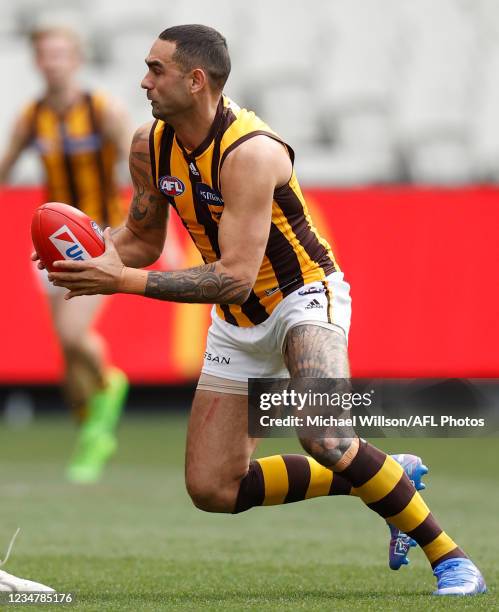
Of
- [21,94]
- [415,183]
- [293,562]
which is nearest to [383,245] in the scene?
[415,183]

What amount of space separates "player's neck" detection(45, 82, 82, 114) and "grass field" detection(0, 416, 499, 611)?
2.49 m

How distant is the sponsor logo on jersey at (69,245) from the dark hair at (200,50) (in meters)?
0.72

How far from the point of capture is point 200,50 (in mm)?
4621

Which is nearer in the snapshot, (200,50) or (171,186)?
(200,50)

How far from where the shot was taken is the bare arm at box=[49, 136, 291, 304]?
178 inches

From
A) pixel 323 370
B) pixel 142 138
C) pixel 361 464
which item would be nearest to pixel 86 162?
pixel 142 138

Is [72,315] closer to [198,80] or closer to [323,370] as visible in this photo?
[198,80]

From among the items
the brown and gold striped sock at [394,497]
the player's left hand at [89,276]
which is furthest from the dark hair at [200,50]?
the brown and gold striped sock at [394,497]

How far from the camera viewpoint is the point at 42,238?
460 cm

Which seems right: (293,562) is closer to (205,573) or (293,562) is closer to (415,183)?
(205,573)

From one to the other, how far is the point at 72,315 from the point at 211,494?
3.83 metres

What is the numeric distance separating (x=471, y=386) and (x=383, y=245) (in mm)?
1444

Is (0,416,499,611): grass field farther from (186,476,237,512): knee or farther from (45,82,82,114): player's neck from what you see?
(45,82,82,114): player's neck

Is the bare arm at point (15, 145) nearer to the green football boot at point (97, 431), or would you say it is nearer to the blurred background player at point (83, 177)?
the blurred background player at point (83, 177)
